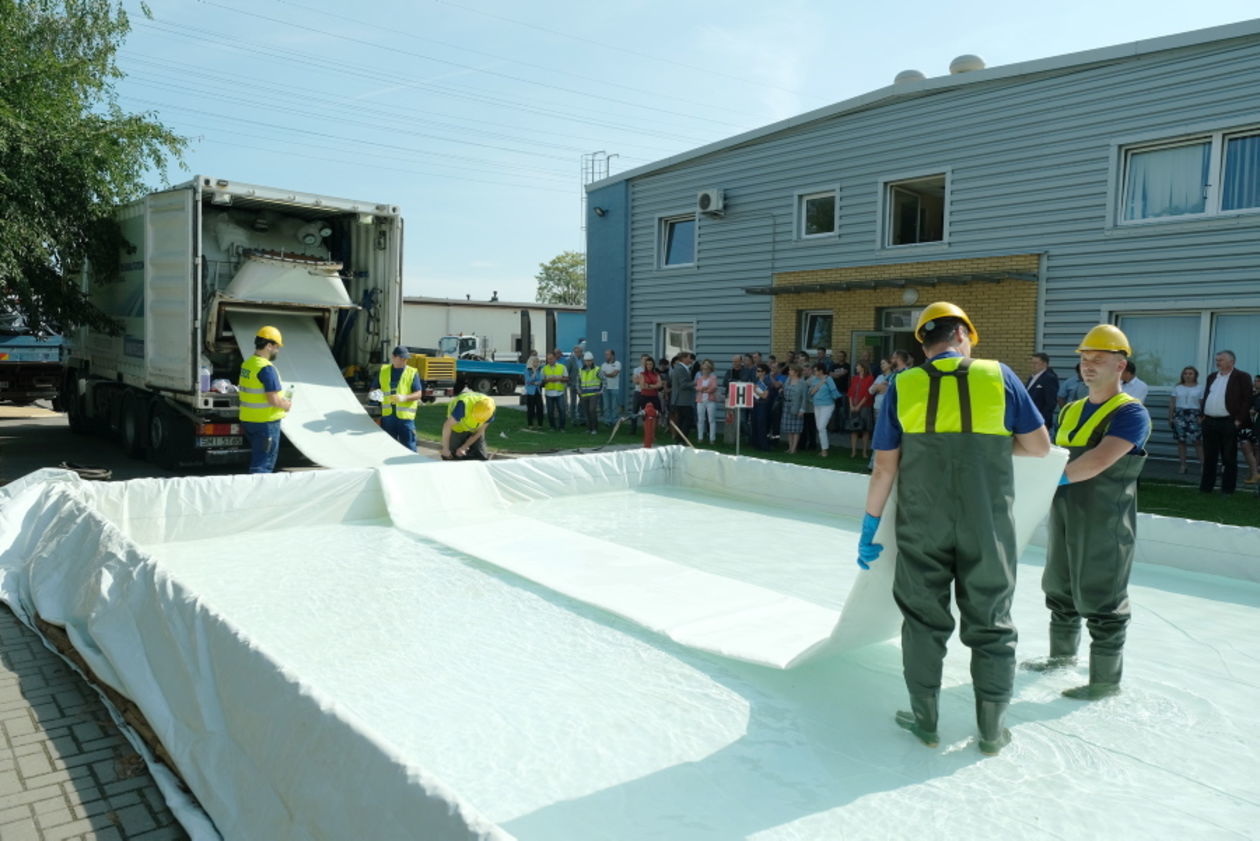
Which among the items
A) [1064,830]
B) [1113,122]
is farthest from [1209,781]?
[1113,122]

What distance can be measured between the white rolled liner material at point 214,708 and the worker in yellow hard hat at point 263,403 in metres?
2.39

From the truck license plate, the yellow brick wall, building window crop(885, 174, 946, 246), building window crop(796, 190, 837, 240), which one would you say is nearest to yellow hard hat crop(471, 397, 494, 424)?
the truck license plate

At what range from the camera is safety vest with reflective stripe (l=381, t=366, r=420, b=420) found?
982 centimetres

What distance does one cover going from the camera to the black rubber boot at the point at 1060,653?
430 centimetres

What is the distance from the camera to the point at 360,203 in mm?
10562

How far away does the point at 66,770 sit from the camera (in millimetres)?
3400

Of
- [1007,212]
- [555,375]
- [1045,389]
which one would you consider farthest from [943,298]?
[555,375]

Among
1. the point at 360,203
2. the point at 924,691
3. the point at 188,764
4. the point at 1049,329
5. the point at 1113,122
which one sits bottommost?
the point at 188,764

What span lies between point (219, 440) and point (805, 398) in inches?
315

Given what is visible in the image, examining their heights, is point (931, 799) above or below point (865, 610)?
below

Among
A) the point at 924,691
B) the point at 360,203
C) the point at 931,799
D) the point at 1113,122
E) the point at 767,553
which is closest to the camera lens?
the point at 931,799

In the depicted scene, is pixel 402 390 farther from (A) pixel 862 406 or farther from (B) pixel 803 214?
(B) pixel 803 214

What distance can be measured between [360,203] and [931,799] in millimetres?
9494

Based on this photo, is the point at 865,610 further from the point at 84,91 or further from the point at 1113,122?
the point at 84,91
